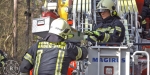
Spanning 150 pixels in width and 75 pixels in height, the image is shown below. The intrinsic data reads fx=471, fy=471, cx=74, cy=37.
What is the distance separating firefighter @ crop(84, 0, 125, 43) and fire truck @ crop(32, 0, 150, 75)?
194 millimetres

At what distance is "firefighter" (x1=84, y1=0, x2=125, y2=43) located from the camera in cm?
698

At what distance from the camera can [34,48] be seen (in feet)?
20.0

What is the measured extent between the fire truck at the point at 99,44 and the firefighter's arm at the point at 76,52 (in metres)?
0.07

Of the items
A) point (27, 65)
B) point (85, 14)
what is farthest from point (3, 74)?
point (27, 65)

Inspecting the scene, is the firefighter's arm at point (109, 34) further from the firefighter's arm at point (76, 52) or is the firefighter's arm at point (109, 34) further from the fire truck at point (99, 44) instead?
the firefighter's arm at point (76, 52)

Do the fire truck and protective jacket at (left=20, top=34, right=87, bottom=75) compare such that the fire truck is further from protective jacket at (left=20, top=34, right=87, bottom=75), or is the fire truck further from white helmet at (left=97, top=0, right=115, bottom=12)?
white helmet at (left=97, top=0, right=115, bottom=12)

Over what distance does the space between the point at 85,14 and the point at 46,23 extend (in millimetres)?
2048

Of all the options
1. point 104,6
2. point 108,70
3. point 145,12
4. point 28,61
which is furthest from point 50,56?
point 145,12

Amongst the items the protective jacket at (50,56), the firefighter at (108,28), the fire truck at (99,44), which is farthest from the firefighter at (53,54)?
the firefighter at (108,28)

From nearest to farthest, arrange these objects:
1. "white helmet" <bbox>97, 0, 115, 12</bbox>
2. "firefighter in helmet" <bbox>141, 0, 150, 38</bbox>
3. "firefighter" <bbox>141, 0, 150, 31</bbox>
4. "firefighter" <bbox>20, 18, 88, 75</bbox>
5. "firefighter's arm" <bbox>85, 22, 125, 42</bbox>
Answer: "firefighter" <bbox>20, 18, 88, 75</bbox>
"firefighter's arm" <bbox>85, 22, 125, 42</bbox>
"white helmet" <bbox>97, 0, 115, 12</bbox>
"firefighter in helmet" <bbox>141, 0, 150, 38</bbox>
"firefighter" <bbox>141, 0, 150, 31</bbox>

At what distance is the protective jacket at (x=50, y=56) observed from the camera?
605 centimetres

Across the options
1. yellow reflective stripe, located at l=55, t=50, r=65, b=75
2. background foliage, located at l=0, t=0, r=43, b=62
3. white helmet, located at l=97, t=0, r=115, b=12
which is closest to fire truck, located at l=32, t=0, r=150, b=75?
yellow reflective stripe, located at l=55, t=50, r=65, b=75

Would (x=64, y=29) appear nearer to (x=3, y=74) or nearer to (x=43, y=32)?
(x=43, y=32)

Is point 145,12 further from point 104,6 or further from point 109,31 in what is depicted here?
point 109,31
